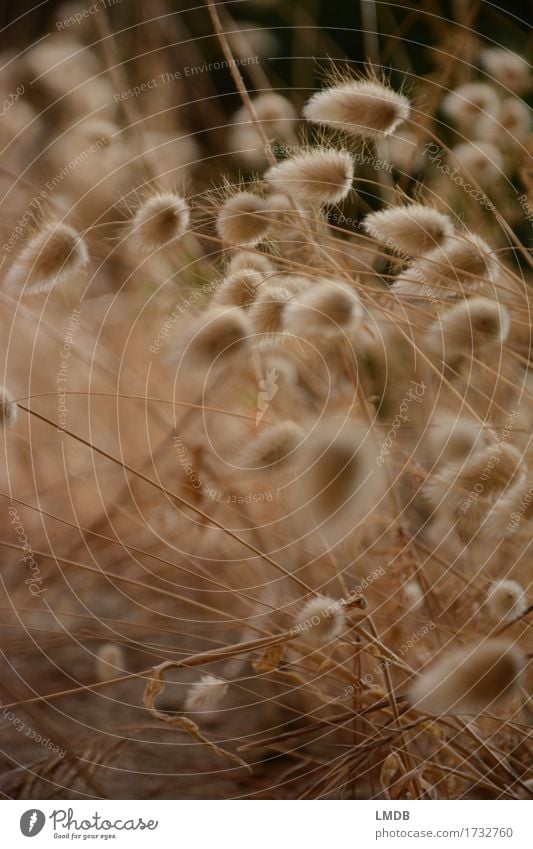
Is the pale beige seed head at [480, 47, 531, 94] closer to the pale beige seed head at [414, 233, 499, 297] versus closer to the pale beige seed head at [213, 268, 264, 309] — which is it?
the pale beige seed head at [414, 233, 499, 297]

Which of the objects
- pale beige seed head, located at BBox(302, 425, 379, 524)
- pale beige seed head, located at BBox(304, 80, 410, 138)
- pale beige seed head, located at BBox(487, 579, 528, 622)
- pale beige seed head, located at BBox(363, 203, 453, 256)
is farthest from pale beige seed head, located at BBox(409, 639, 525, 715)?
pale beige seed head, located at BBox(304, 80, 410, 138)

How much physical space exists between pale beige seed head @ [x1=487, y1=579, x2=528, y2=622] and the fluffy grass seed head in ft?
0.86

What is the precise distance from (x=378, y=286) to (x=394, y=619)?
1.05ft

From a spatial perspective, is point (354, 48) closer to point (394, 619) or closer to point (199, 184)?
point (199, 184)

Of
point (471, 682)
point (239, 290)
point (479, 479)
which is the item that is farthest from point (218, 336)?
point (471, 682)

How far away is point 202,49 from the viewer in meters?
0.66

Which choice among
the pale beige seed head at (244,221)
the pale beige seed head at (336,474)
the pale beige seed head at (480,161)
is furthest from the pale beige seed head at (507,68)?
the pale beige seed head at (336,474)

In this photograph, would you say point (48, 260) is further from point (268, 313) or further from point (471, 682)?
point (471, 682)

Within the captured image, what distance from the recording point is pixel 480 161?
69 cm

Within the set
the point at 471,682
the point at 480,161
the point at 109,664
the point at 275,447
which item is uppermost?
the point at 480,161

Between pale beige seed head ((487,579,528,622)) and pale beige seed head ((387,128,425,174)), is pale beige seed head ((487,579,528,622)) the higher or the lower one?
the lower one

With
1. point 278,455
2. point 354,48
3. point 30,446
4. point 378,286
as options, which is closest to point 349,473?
point 278,455

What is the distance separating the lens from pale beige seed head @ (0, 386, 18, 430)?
2.08ft

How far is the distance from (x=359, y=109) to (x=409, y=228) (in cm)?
12
